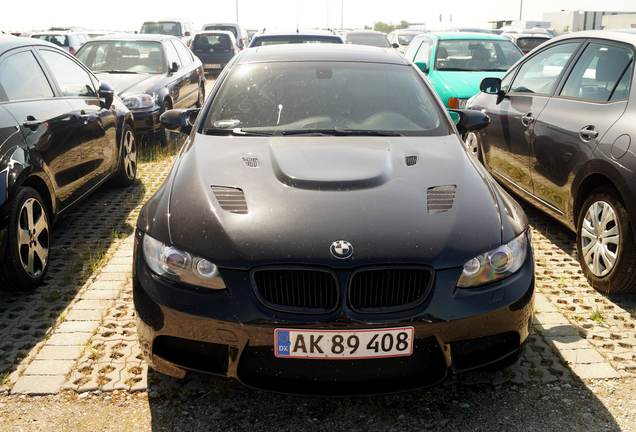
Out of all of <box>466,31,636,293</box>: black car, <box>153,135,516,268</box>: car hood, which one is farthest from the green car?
<box>153,135,516,268</box>: car hood

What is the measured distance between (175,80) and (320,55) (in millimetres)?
6588

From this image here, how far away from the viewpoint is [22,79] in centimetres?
480

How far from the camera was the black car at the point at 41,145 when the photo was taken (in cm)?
414

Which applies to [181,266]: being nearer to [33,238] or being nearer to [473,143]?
[33,238]

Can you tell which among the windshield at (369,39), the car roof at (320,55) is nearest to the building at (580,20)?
the windshield at (369,39)

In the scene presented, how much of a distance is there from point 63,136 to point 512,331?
3739 millimetres

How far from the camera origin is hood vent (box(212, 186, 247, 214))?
3.01 meters

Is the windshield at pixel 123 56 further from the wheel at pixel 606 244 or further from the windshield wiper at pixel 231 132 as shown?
the wheel at pixel 606 244

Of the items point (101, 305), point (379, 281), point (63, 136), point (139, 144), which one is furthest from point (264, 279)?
point (139, 144)

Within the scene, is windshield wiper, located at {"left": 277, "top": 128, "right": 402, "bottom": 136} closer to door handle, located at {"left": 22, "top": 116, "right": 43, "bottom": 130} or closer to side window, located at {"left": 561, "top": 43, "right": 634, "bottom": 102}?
side window, located at {"left": 561, "top": 43, "right": 634, "bottom": 102}

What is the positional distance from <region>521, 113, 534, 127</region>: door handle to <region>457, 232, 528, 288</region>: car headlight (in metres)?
2.66

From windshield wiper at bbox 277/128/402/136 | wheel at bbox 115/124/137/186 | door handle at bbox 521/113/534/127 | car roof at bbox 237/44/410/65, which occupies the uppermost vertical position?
car roof at bbox 237/44/410/65

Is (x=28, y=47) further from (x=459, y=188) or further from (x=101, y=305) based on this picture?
(x=459, y=188)

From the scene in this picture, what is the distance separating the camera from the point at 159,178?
7883mm
